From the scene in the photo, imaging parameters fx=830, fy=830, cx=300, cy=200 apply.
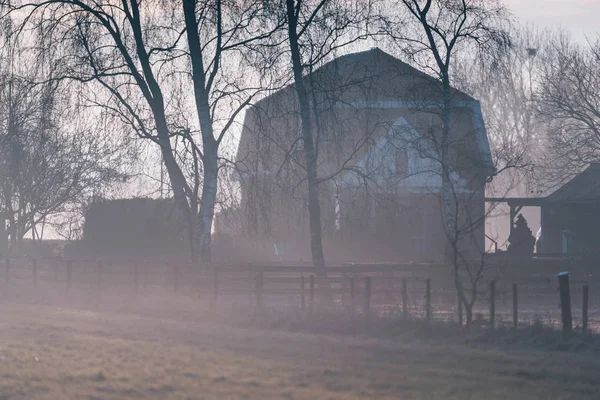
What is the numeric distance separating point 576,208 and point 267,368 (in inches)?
1282

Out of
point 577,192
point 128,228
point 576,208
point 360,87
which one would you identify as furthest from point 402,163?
point 576,208

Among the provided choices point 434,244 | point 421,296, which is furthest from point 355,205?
point 434,244

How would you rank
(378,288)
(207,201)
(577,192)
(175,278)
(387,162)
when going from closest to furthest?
(378,288)
(207,201)
(175,278)
(387,162)
(577,192)

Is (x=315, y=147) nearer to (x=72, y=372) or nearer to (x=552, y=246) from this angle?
(x=72, y=372)

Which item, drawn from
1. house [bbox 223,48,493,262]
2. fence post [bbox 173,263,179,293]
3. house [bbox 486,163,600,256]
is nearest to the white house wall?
house [bbox 223,48,493,262]

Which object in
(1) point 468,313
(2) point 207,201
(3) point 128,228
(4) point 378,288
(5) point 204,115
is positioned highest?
(5) point 204,115

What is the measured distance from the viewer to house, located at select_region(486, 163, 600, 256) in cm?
3847

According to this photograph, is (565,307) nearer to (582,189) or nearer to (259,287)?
(259,287)

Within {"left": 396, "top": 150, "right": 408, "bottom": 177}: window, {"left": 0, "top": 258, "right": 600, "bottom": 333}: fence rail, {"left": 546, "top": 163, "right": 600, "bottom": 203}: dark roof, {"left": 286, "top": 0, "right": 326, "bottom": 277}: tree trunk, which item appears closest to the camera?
{"left": 0, "top": 258, "right": 600, "bottom": 333}: fence rail

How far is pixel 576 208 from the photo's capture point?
40.6m

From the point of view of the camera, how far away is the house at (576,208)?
38469 millimetres

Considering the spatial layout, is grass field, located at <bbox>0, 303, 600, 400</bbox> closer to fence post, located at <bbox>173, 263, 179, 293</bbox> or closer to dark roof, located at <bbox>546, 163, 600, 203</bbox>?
fence post, located at <bbox>173, 263, 179, 293</bbox>

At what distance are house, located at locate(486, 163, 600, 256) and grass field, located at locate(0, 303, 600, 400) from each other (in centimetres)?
2571

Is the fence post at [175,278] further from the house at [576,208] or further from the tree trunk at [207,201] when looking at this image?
the house at [576,208]
